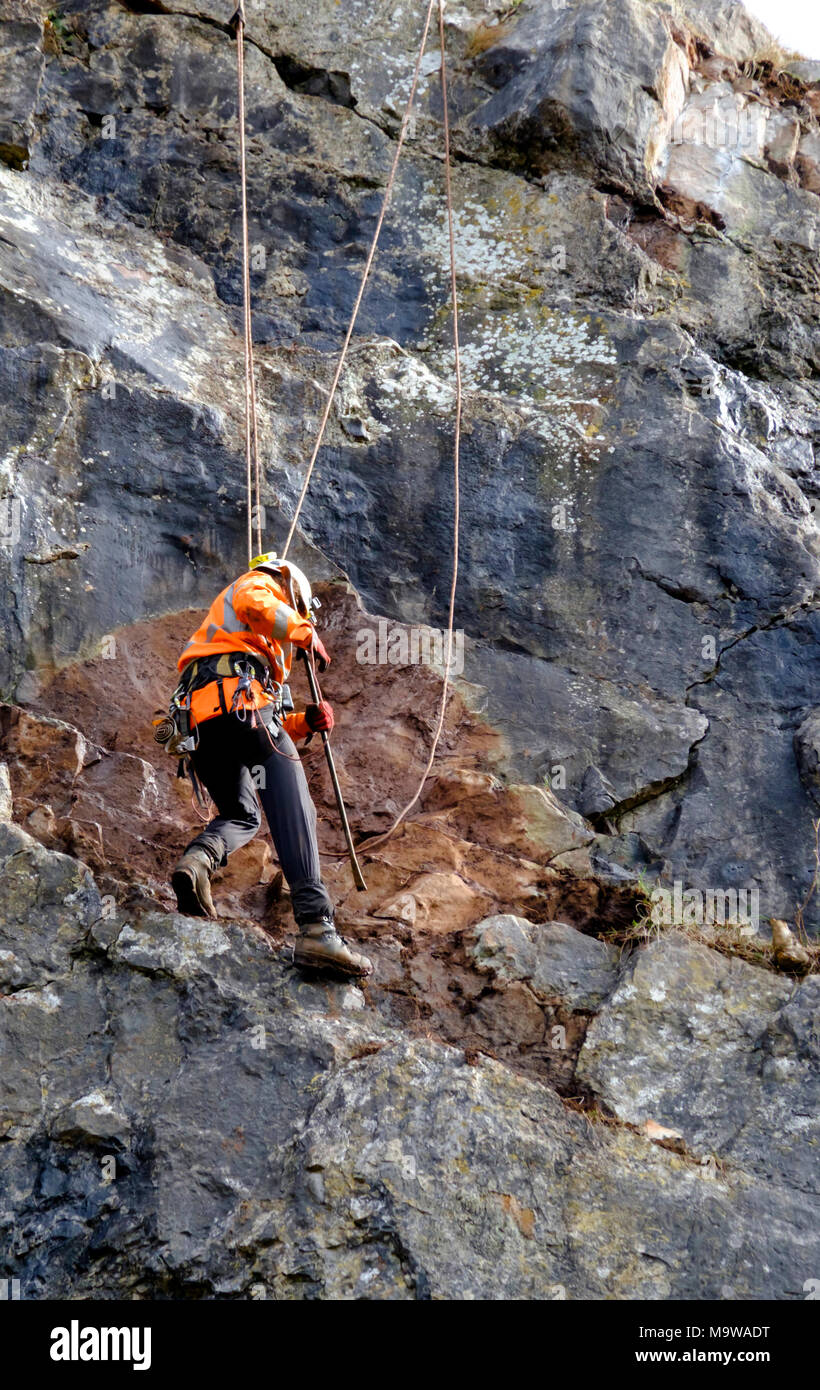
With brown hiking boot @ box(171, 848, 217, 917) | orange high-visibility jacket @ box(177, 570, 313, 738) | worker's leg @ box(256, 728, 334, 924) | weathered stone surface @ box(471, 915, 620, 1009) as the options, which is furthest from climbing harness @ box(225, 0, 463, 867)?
brown hiking boot @ box(171, 848, 217, 917)

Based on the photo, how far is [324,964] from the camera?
16.7ft

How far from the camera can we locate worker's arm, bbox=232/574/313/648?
537 cm

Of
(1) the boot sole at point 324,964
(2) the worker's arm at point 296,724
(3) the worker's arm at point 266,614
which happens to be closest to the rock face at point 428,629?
(1) the boot sole at point 324,964

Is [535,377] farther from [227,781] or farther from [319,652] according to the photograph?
[227,781]

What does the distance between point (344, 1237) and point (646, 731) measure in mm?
3467

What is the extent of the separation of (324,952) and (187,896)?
0.61m

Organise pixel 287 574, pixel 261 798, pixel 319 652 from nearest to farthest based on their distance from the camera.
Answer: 1. pixel 261 798
2. pixel 287 574
3. pixel 319 652

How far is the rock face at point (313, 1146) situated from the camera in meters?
4.24

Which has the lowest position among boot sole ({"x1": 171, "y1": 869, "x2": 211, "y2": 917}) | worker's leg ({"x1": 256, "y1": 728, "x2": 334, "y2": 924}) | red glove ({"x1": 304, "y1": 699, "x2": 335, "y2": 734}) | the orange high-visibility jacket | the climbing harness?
boot sole ({"x1": 171, "y1": 869, "x2": 211, "y2": 917})

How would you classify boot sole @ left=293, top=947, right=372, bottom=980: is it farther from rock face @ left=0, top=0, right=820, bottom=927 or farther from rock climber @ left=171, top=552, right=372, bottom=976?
rock face @ left=0, top=0, right=820, bottom=927

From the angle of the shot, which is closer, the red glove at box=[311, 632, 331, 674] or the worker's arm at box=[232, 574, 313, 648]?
the worker's arm at box=[232, 574, 313, 648]

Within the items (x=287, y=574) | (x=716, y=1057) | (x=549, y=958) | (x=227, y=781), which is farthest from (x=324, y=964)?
(x=287, y=574)

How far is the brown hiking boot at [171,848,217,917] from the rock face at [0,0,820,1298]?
94 mm

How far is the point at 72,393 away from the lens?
696 cm
